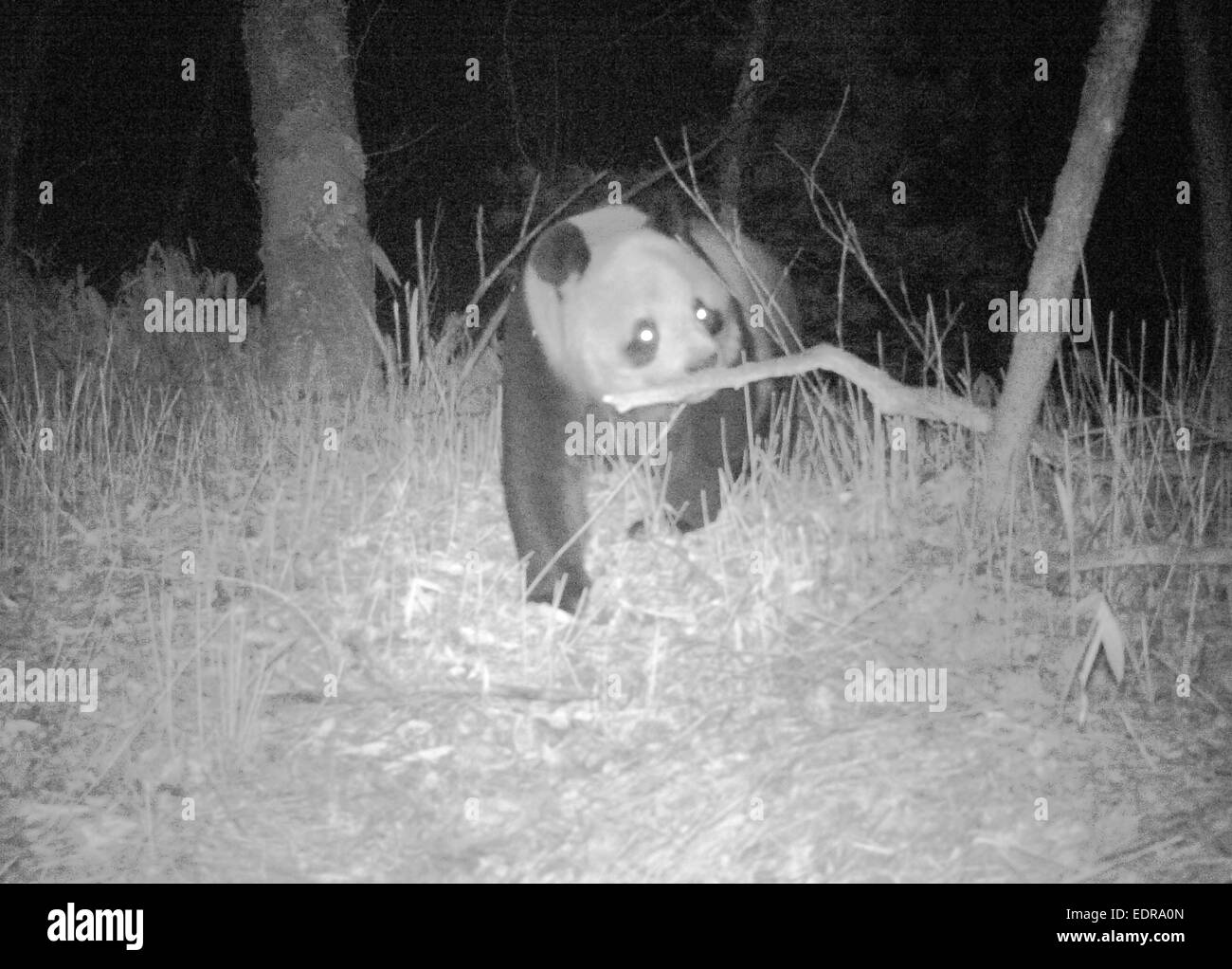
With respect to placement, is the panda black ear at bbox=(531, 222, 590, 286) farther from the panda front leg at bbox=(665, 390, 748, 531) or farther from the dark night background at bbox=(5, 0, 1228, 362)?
the dark night background at bbox=(5, 0, 1228, 362)

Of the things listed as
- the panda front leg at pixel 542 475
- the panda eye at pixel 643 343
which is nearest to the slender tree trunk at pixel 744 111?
the panda eye at pixel 643 343

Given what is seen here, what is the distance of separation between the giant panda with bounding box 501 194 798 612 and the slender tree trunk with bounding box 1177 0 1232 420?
126 inches

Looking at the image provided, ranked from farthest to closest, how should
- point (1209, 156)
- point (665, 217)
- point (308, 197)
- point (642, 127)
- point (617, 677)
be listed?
1. point (642, 127)
2. point (1209, 156)
3. point (308, 197)
4. point (665, 217)
5. point (617, 677)

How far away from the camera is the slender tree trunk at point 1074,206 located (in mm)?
4121

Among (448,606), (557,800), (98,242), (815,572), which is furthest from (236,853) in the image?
(98,242)

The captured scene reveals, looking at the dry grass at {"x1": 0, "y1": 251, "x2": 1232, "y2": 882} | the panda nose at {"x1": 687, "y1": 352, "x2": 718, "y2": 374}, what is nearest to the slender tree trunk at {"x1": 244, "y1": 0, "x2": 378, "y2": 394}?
the dry grass at {"x1": 0, "y1": 251, "x2": 1232, "y2": 882}

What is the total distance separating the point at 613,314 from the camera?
15.2ft

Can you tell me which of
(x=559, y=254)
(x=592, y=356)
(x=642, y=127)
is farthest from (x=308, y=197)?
(x=642, y=127)

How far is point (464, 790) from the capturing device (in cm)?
313

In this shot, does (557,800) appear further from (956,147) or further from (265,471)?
(956,147)

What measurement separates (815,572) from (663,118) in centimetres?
968

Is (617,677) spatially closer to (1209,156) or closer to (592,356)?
(592,356)

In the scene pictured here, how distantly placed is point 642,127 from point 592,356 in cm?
896

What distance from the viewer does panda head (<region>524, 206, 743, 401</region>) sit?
458cm
